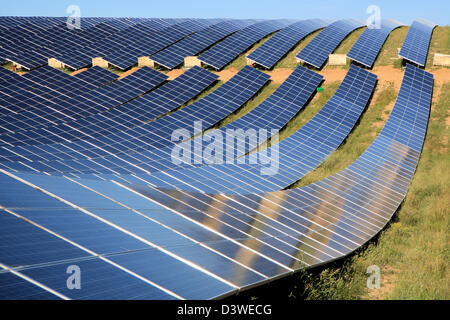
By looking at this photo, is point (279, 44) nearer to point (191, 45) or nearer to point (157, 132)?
point (191, 45)

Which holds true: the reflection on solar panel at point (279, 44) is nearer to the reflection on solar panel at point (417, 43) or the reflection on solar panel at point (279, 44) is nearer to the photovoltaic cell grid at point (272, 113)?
the photovoltaic cell grid at point (272, 113)

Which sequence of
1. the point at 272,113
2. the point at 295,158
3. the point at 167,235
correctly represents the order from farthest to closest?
the point at 272,113
the point at 295,158
the point at 167,235

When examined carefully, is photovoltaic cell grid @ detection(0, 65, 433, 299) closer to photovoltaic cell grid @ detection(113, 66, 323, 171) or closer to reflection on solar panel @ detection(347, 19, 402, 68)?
photovoltaic cell grid @ detection(113, 66, 323, 171)

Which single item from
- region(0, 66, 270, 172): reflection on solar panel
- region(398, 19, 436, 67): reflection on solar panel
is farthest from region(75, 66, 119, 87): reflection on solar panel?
region(398, 19, 436, 67): reflection on solar panel

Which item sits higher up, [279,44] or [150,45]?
[150,45]

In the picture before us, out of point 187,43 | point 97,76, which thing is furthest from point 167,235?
point 187,43

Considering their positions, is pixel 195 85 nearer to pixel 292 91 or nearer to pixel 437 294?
pixel 292 91
